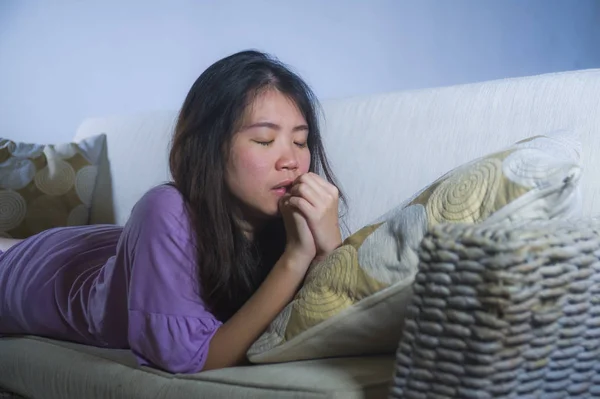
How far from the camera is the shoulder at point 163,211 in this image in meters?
1.12

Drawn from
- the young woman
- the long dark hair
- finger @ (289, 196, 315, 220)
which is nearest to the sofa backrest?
the young woman

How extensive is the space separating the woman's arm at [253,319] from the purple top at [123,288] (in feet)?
0.07

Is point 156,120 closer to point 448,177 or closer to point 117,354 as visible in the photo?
point 117,354

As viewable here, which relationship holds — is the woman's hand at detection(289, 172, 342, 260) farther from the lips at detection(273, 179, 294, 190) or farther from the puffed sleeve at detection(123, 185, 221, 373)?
the puffed sleeve at detection(123, 185, 221, 373)

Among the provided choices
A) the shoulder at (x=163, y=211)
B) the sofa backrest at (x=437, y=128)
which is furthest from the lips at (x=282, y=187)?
the sofa backrest at (x=437, y=128)

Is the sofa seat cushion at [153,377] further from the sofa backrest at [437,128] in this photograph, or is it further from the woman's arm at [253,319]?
the sofa backrest at [437,128]

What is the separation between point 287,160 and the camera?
3.86ft

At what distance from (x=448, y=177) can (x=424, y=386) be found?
27 centimetres

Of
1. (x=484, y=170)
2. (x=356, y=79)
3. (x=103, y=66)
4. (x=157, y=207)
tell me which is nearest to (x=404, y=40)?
(x=356, y=79)

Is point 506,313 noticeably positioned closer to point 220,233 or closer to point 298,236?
point 298,236

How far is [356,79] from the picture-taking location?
234cm

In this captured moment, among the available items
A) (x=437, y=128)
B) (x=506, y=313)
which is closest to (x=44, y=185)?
(x=437, y=128)

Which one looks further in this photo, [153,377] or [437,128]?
[437,128]

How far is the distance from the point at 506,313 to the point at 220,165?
66cm
